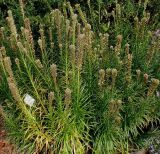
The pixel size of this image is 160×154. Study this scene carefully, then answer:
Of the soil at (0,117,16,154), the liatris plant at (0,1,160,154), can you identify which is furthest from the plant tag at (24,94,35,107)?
the soil at (0,117,16,154)

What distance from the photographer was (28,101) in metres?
4.77

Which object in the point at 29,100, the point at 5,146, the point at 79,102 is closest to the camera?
the point at 79,102

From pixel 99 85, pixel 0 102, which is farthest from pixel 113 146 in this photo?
pixel 0 102

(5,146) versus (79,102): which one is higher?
(79,102)

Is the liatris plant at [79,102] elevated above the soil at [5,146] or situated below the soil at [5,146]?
above

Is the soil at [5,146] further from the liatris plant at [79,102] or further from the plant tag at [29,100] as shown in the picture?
the plant tag at [29,100]

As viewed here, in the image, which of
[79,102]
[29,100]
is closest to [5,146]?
[29,100]

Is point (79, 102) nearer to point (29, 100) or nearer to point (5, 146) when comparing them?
point (29, 100)

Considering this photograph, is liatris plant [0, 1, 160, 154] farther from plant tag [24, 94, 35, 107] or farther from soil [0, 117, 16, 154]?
soil [0, 117, 16, 154]

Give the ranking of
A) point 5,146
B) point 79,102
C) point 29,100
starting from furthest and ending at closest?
point 5,146 < point 29,100 < point 79,102

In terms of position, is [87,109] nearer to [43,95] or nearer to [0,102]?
[43,95]

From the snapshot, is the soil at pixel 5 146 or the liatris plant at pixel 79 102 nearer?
the liatris plant at pixel 79 102

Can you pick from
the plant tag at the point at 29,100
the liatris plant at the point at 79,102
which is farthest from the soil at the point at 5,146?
the plant tag at the point at 29,100

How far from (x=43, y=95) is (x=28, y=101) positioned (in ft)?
0.93
